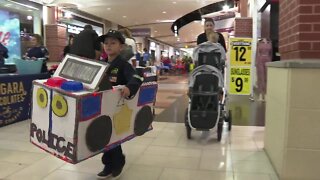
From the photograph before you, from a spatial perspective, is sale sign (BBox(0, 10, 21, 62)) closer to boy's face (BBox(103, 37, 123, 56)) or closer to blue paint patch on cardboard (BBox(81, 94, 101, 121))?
boy's face (BBox(103, 37, 123, 56))

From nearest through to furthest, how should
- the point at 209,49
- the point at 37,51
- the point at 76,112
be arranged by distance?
the point at 76,112 < the point at 209,49 < the point at 37,51

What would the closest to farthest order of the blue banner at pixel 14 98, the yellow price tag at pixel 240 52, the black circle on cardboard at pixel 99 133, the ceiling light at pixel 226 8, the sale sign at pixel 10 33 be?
the black circle on cardboard at pixel 99 133, the blue banner at pixel 14 98, the yellow price tag at pixel 240 52, the sale sign at pixel 10 33, the ceiling light at pixel 226 8

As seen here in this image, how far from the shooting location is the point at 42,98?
2113 mm

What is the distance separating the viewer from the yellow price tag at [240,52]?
25.5ft

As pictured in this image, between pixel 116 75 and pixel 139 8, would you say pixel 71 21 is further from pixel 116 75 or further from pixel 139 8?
pixel 116 75

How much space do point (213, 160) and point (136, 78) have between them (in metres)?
1.27

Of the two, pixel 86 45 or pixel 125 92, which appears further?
pixel 86 45

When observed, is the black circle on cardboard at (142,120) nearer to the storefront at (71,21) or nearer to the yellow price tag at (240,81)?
the yellow price tag at (240,81)

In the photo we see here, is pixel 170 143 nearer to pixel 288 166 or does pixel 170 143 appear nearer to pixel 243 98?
pixel 288 166

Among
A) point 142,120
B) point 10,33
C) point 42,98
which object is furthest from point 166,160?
point 10,33

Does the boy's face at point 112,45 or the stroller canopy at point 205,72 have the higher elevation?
the boy's face at point 112,45

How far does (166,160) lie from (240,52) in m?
5.24

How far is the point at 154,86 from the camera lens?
2.81 m

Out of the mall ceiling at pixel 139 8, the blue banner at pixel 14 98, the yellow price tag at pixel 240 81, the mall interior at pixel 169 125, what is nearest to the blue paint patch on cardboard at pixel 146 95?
the mall interior at pixel 169 125
